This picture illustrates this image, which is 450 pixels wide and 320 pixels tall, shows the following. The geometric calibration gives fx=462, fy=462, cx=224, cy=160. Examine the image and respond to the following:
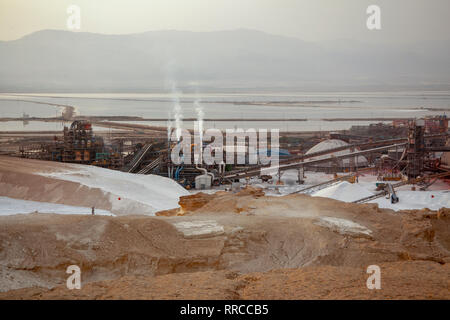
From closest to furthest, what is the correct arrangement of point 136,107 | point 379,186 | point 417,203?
1. point 417,203
2. point 379,186
3. point 136,107

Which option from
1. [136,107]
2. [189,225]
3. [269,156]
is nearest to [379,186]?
[269,156]

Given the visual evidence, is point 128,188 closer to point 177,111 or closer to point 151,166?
point 151,166

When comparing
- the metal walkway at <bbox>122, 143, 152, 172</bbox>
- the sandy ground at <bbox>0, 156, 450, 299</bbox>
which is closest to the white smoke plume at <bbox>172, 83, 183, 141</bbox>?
the metal walkway at <bbox>122, 143, 152, 172</bbox>

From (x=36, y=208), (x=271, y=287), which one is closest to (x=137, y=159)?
(x=36, y=208)

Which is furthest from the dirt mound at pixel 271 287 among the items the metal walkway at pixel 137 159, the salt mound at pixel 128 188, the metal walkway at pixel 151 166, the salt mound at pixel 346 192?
the metal walkway at pixel 137 159

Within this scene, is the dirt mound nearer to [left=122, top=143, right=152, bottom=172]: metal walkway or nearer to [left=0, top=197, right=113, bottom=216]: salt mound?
[left=0, top=197, right=113, bottom=216]: salt mound

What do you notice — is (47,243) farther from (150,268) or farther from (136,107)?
(136,107)
